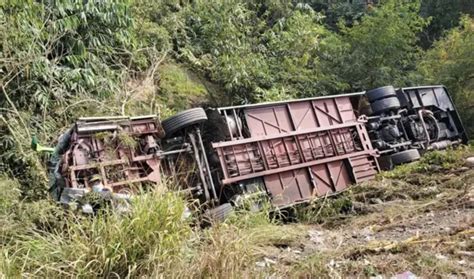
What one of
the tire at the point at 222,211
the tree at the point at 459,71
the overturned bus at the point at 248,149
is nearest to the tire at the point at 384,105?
the overturned bus at the point at 248,149

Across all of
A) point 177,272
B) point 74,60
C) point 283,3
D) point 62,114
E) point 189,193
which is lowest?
point 177,272

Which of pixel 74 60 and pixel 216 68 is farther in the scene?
pixel 216 68

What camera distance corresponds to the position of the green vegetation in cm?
302

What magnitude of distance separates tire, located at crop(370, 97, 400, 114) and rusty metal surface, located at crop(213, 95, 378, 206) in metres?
0.64

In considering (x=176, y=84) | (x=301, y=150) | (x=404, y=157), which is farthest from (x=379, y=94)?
(x=176, y=84)

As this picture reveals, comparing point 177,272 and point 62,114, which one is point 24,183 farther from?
point 177,272

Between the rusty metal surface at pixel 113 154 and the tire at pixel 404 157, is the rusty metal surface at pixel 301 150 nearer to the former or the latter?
the tire at pixel 404 157

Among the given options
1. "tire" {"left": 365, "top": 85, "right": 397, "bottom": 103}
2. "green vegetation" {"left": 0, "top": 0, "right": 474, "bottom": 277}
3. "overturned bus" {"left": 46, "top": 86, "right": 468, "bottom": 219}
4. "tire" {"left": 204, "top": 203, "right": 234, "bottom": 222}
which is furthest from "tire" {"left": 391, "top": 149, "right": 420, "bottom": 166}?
"tire" {"left": 204, "top": 203, "right": 234, "bottom": 222}

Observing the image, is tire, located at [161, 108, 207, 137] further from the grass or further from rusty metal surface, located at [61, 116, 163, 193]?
the grass

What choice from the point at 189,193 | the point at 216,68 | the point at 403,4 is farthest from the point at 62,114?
the point at 403,4

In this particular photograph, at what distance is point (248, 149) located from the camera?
617 cm

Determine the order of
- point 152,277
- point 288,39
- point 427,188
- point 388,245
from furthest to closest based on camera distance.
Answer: point 288,39
point 427,188
point 388,245
point 152,277

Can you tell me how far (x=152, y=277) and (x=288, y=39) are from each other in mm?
8989

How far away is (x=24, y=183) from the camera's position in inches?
242
